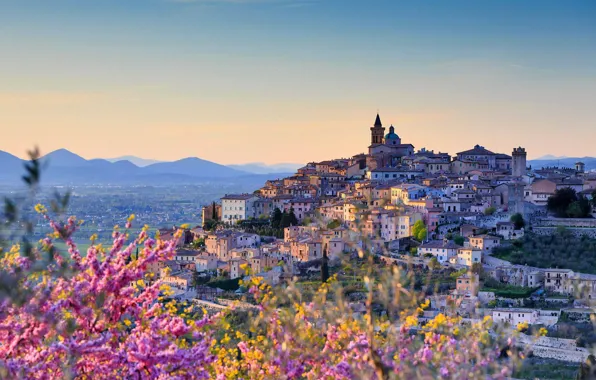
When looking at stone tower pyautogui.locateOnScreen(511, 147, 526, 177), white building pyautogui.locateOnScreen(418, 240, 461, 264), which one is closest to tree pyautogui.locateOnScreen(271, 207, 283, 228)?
white building pyautogui.locateOnScreen(418, 240, 461, 264)

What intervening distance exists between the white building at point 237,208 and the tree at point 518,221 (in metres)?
14.9

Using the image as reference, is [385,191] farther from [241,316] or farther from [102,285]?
[102,285]

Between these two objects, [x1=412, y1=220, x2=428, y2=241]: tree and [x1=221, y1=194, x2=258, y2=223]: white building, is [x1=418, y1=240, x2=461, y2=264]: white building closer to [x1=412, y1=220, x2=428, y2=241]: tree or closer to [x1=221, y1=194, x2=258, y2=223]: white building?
[x1=412, y1=220, x2=428, y2=241]: tree

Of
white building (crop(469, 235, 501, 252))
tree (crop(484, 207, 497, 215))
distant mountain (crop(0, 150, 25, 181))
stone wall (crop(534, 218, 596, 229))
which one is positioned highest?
distant mountain (crop(0, 150, 25, 181))

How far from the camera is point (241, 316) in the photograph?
2978 cm

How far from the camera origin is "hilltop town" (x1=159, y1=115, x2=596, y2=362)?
33.6 m

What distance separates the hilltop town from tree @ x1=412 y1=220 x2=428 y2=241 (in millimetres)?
58

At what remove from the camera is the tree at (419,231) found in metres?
40.4

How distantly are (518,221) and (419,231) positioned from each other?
471 centimetres

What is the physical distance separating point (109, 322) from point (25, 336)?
0.95 m

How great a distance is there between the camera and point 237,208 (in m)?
50.3

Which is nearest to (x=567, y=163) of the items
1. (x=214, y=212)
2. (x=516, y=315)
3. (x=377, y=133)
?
(x=377, y=133)

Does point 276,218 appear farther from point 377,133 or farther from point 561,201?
point 377,133

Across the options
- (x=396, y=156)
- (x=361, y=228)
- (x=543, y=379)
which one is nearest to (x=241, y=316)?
(x=543, y=379)
